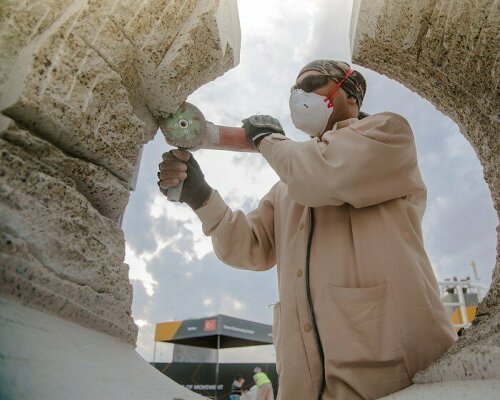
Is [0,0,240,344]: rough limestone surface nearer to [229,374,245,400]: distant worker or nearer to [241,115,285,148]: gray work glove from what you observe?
[241,115,285,148]: gray work glove

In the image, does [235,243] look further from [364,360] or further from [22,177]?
[22,177]

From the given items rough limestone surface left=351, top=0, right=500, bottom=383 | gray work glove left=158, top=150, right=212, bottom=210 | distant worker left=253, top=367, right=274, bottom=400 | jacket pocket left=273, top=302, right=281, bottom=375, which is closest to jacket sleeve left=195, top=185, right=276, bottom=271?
gray work glove left=158, top=150, right=212, bottom=210

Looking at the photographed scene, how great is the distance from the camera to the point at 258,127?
1.75 m

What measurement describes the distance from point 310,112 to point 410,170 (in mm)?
537

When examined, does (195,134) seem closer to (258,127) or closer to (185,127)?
(185,127)

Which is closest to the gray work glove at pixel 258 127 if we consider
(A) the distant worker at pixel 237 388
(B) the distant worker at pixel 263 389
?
(B) the distant worker at pixel 263 389

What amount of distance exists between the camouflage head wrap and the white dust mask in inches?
5.6

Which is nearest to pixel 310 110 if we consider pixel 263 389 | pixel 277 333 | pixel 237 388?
pixel 277 333

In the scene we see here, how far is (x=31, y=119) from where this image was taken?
3.13 feet

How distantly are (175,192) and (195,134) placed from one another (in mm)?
338

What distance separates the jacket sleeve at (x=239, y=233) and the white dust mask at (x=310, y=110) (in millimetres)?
477

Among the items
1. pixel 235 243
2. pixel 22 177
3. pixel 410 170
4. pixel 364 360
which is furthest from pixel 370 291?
pixel 22 177

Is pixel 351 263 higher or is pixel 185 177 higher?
pixel 185 177

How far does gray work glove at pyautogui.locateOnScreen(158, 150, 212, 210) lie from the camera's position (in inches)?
71.6
